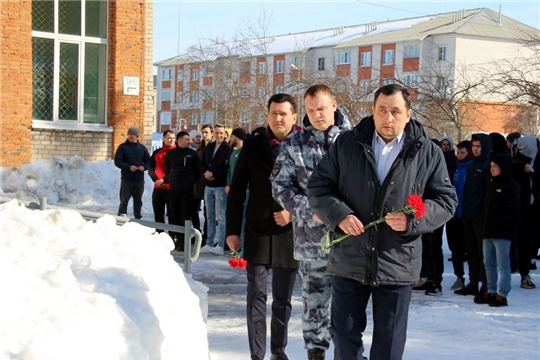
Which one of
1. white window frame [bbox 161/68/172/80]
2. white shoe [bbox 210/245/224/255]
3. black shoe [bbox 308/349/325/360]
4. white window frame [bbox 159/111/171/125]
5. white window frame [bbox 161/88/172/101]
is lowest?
white shoe [bbox 210/245/224/255]

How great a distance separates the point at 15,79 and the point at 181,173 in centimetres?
730

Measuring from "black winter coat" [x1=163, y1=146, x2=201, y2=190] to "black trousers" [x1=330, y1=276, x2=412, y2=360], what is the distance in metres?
8.91

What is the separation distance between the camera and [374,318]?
199 inches

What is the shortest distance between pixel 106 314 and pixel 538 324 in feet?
18.9

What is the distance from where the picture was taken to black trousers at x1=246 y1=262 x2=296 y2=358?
21.2 ft

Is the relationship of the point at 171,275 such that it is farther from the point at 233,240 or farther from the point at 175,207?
the point at 175,207

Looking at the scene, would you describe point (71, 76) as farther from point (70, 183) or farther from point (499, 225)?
point (499, 225)

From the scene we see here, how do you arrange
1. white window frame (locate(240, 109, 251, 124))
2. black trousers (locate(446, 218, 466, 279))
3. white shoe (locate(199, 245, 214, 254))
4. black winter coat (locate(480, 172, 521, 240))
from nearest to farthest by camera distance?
black winter coat (locate(480, 172, 521, 240)), black trousers (locate(446, 218, 466, 279)), white shoe (locate(199, 245, 214, 254)), white window frame (locate(240, 109, 251, 124))

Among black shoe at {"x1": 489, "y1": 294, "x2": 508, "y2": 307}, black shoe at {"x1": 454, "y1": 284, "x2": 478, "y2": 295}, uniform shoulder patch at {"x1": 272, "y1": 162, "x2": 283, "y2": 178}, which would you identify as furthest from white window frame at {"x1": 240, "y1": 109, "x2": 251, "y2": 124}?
uniform shoulder patch at {"x1": 272, "y1": 162, "x2": 283, "y2": 178}

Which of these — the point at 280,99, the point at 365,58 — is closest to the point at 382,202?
the point at 280,99

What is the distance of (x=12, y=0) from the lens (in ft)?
62.2

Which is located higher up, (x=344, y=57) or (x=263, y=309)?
(x=344, y=57)

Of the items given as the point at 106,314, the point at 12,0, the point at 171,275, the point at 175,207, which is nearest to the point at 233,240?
the point at 171,275

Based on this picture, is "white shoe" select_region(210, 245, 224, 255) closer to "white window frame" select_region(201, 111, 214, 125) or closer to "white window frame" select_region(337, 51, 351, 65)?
"white window frame" select_region(201, 111, 214, 125)
